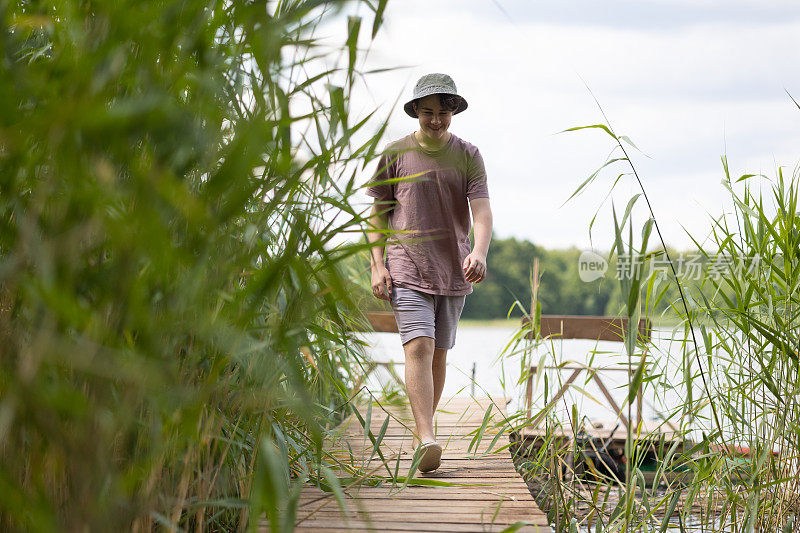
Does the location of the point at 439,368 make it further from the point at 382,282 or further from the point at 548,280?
the point at 548,280

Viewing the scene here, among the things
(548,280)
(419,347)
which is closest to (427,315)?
(419,347)

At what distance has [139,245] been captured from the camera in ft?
2.44

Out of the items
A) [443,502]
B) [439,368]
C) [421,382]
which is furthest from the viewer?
[439,368]

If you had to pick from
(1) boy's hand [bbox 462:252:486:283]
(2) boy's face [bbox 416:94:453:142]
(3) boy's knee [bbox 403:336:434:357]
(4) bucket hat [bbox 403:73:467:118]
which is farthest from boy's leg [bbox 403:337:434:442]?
(4) bucket hat [bbox 403:73:467:118]

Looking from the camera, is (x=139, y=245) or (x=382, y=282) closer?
(x=139, y=245)

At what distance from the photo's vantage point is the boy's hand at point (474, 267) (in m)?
2.51

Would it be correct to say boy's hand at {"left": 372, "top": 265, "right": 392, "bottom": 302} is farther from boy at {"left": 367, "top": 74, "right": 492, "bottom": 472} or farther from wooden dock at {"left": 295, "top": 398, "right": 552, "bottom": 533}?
wooden dock at {"left": 295, "top": 398, "right": 552, "bottom": 533}

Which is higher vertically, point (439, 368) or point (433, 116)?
point (433, 116)

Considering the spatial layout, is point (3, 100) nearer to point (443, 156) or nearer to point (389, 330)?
point (443, 156)

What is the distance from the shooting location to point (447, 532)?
1.62 meters

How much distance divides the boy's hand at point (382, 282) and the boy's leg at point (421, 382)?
0.24 metres

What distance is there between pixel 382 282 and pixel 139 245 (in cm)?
190

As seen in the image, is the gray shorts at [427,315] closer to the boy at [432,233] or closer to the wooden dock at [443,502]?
the boy at [432,233]

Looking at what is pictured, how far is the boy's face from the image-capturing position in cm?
261
